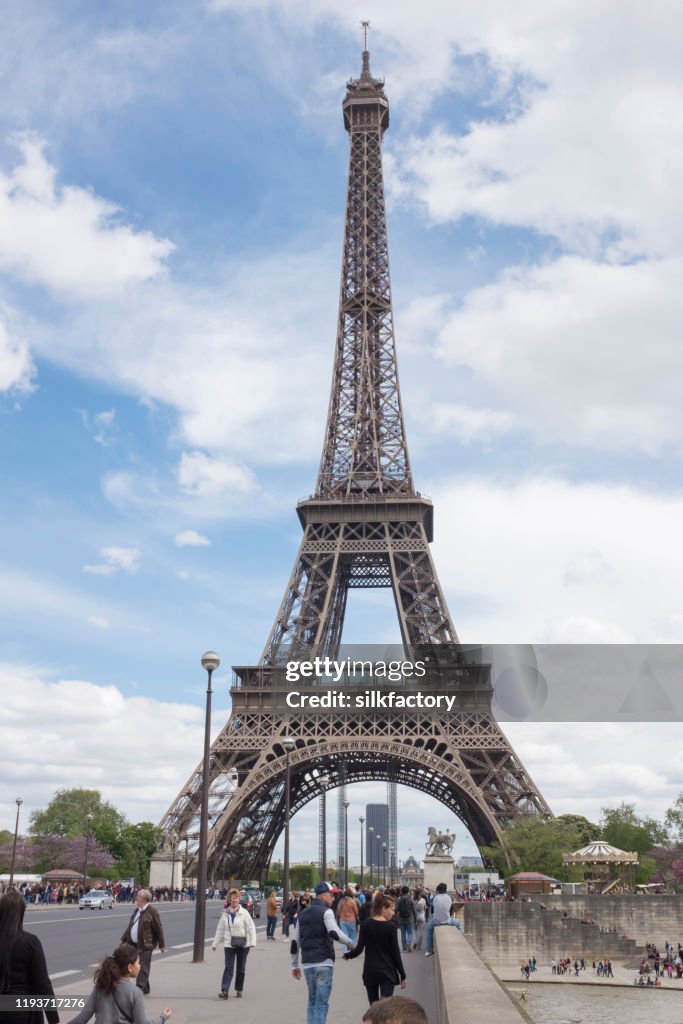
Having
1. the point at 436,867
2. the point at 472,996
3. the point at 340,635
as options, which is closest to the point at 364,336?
the point at 340,635

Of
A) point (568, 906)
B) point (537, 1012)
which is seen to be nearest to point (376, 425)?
point (568, 906)

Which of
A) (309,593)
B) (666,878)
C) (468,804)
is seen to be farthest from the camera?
(666,878)

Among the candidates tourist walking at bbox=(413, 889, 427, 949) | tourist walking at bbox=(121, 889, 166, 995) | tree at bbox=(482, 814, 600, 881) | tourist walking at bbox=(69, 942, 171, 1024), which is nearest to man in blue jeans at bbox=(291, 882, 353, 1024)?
tourist walking at bbox=(121, 889, 166, 995)

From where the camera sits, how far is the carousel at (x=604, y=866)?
5981cm

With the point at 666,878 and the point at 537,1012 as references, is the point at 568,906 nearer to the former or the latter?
the point at 537,1012

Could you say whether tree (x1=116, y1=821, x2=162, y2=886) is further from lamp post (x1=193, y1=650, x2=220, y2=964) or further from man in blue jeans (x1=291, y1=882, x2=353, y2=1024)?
man in blue jeans (x1=291, y1=882, x2=353, y2=1024)

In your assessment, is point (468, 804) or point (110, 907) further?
point (468, 804)

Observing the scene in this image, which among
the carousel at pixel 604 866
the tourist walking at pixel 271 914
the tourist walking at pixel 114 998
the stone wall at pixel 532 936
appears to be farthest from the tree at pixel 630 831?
the tourist walking at pixel 114 998

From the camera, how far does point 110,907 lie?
5650 cm

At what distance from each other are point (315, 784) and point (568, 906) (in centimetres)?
2614

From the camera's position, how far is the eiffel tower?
206ft

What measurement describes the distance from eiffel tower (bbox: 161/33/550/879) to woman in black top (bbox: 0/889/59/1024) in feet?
176

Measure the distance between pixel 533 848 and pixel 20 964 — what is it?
2466 inches

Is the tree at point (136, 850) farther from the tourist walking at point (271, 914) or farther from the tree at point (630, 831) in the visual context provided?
the tourist walking at point (271, 914)
